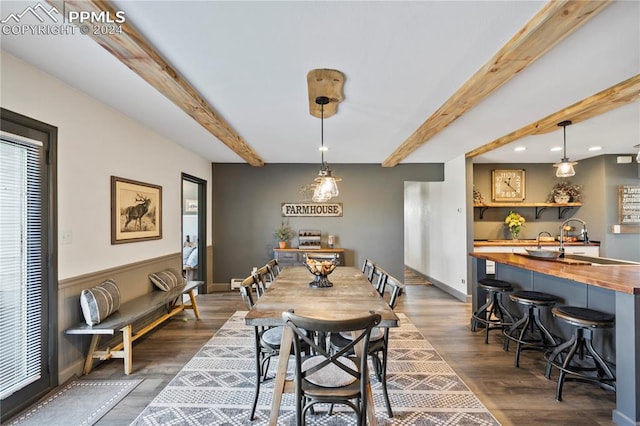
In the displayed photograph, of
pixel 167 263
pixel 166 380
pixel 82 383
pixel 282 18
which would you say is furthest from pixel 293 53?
pixel 167 263

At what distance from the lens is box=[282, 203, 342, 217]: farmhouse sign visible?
588 cm

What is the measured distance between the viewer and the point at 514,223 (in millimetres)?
5574

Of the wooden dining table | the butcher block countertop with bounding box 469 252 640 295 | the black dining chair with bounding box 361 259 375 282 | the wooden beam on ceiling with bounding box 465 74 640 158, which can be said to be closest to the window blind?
the wooden dining table

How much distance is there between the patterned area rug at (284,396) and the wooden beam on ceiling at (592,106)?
272 centimetres

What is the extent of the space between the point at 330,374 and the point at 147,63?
7.56 ft

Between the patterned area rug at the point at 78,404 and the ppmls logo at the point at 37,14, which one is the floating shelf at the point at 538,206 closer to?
the patterned area rug at the point at 78,404

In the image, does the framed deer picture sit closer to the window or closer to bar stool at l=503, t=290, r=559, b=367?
the window

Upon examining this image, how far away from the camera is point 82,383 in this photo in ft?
8.31

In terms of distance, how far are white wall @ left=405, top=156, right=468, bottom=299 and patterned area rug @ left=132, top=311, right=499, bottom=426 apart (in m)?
2.58

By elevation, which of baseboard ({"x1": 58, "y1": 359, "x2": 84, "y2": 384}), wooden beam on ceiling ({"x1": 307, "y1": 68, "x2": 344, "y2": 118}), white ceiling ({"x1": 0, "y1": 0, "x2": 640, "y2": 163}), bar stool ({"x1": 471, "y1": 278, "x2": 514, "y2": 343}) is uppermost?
white ceiling ({"x1": 0, "y1": 0, "x2": 640, "y2": 163})

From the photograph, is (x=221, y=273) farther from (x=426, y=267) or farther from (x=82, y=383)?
(x=426, y=267)

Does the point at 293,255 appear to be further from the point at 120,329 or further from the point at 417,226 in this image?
the point at 417,226

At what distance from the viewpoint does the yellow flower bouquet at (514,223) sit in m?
5.59

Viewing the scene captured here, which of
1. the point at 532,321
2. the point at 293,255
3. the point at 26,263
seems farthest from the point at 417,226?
the point at 26,263
